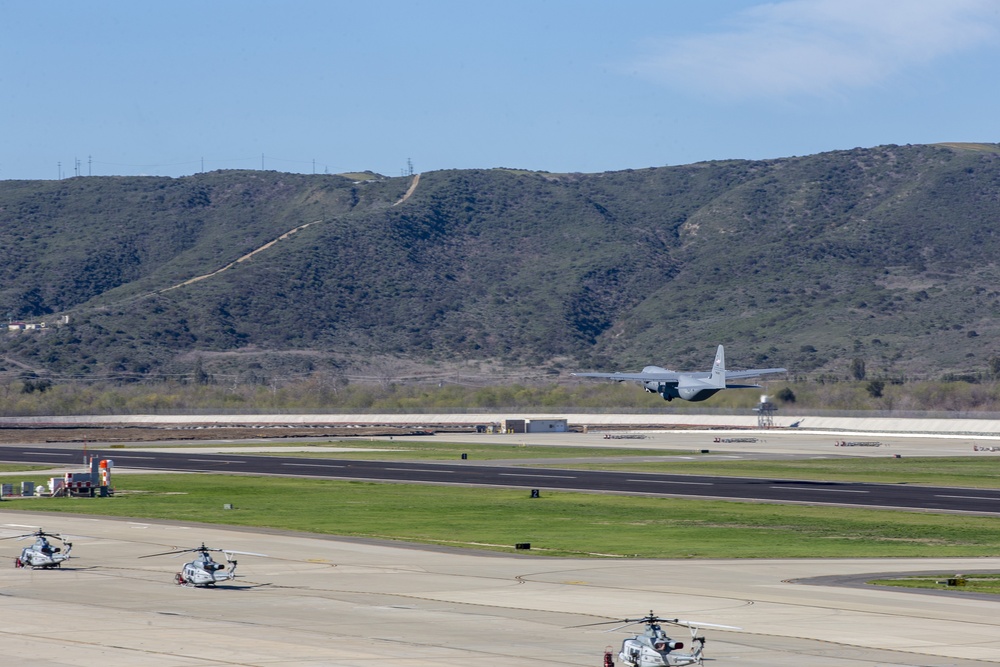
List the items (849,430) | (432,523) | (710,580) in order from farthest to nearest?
(849,430) → (432,523) → (710,580)

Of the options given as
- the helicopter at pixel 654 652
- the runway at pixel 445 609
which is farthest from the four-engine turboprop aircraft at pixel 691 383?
the helicopter at pixel 654 652

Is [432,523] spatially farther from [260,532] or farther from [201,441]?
[201,441]

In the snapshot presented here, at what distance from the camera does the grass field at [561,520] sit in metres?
43.3

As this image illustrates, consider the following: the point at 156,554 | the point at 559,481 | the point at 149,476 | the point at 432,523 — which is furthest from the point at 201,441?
the point at 156,554

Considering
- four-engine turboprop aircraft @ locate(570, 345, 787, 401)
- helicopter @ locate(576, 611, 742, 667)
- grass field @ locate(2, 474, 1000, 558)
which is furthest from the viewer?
four-engine turboprop aircraft @ locate(570, 345, 787, 401)

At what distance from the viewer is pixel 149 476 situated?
75.9 meters

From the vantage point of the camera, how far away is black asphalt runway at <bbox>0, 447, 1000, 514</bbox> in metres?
61.3

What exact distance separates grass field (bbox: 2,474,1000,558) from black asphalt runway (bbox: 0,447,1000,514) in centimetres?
402

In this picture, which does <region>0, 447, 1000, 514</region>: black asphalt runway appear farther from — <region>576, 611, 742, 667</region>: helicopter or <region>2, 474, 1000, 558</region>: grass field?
<region>576, 611, 742, 667</region>: helicopter

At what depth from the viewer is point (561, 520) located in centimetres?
5209

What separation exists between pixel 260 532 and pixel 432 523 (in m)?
6.82

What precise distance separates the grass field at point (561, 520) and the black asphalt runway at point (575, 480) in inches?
158

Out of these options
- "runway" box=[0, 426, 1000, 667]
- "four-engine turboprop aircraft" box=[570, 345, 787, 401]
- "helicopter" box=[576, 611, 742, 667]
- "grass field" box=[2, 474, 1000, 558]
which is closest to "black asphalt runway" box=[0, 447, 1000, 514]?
"grass field" box=[2, 474, 1000, 558]

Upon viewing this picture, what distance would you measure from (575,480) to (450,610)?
43.5 metres
